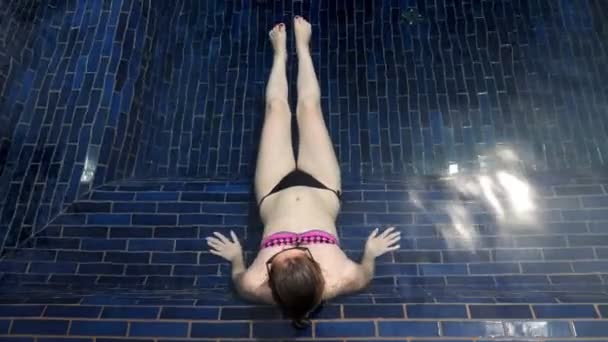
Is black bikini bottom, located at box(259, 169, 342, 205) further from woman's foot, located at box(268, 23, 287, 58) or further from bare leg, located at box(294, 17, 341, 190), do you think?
woman's foot, located at box(268, 23, 287, 58)

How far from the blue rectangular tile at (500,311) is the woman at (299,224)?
58 cm

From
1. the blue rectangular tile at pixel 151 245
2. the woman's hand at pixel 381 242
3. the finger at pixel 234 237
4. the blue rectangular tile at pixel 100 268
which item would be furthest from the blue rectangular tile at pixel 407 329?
the blue rectangular tile at pixel 100 268

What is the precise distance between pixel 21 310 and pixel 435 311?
193 cm

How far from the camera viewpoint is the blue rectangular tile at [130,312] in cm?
268

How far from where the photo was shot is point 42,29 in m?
3.99

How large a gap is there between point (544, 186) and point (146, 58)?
278 centimetres

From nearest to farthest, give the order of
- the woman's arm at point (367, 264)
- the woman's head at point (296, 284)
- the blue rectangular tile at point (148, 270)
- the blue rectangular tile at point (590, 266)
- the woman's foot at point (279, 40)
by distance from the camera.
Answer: the woman's head at point (296, 284), the woman's arm at point (367, 264), the blue rectangular tile at point (590, 266), the blue rectangular tile at point (148, 270), the woman's foot at point (279, 40)

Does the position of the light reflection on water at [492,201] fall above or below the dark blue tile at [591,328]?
above

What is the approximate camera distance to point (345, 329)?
8.53ft

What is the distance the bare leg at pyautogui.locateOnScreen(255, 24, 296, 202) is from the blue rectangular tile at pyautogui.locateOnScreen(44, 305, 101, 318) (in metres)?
1.06

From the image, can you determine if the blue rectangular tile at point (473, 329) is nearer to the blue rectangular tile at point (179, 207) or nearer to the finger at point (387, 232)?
the finger at point (387, 232)

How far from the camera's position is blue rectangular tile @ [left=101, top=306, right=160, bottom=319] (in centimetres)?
268

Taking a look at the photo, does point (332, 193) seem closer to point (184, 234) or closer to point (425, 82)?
point (184, 234)

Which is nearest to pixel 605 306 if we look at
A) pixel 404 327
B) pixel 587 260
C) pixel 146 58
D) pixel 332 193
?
pixel 587 260
